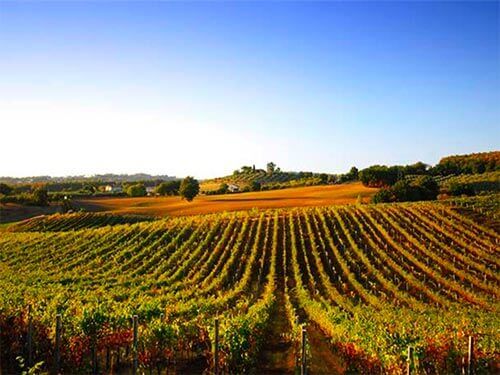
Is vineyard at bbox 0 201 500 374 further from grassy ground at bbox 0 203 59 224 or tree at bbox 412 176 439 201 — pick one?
tree at bbox 412 176 439 201

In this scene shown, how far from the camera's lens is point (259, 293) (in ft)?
93.0

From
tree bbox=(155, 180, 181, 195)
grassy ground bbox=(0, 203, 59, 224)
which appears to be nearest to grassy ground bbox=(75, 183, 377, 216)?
grassy ground bbox=(0, 203, 59, 224)

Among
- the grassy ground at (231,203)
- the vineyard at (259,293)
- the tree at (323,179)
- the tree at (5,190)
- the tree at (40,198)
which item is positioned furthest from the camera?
the tree at (323,179)

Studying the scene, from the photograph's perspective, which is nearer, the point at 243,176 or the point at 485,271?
the point at 485,271

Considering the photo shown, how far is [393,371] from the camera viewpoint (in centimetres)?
1149

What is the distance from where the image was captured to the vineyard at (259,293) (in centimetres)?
1309

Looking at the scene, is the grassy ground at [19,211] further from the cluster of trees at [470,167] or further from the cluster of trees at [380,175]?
the cluster of trees at [470,167]

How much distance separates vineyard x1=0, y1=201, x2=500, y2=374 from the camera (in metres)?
13.1

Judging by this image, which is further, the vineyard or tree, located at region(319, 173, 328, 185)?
tree, located at region(319, 173, 328, 185)

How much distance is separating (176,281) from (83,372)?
18553 millimetres

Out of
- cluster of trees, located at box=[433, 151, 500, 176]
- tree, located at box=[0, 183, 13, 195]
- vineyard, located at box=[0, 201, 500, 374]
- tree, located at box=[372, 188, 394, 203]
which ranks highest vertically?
cluster of trees, located at box=[433, 151, 500, 176]

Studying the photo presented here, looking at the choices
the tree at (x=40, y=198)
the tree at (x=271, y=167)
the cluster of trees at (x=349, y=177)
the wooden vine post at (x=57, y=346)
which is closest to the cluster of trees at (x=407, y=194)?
the cluster of trees at (x=349, y=177)

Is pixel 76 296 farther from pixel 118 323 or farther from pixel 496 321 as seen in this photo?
pixel 496 321

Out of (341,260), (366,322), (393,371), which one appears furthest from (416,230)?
(393,371)
